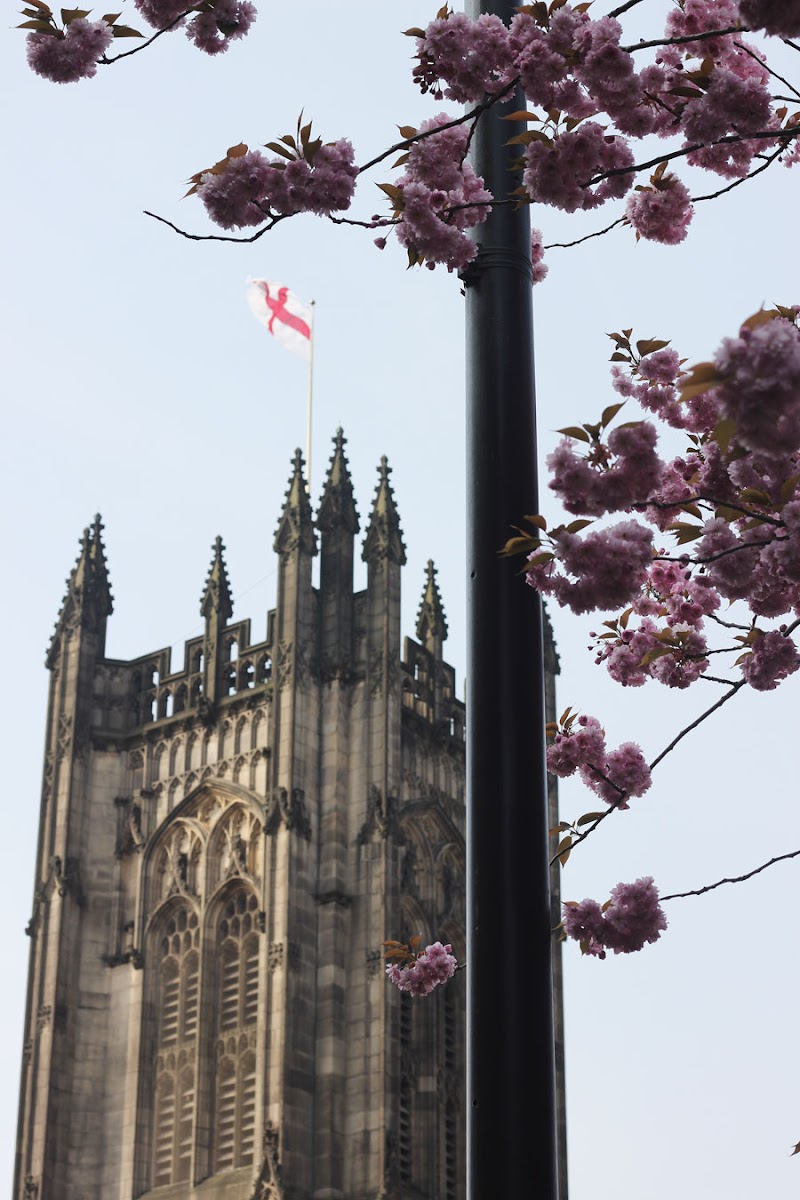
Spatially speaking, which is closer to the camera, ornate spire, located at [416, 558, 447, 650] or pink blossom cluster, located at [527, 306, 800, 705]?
pink blossom cluster, located at [527, 306, 800, 705]

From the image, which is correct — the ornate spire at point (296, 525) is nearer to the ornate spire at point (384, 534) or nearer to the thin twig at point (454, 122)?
the ornate spire at point (384, 534)

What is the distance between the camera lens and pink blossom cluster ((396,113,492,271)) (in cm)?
696

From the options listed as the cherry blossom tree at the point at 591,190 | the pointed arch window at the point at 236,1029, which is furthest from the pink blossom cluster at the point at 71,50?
the pointed arch window at the point at 236,1029

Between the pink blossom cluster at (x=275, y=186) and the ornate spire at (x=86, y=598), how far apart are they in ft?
134

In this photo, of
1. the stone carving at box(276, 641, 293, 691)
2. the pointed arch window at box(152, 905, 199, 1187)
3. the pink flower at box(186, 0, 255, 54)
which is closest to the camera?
the pink flower at box(186, 0, 255, 54)

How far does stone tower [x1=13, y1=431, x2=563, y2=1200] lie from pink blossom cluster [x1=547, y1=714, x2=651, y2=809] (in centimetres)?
3133

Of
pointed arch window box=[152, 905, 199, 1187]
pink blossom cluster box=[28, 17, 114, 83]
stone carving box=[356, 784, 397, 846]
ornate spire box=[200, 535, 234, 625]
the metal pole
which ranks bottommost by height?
the metal pole

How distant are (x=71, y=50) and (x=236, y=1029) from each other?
35.4m

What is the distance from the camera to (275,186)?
Result: 7.94 m

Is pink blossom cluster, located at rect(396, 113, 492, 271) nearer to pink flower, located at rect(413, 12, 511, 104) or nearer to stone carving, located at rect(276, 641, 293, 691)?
pink flower, located at rect(413, 12, 511, 104)

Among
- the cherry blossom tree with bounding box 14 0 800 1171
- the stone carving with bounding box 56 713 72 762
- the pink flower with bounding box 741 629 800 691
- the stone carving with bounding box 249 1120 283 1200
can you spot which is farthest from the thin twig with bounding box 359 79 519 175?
the stone carving with bounding box 56 713 72 762

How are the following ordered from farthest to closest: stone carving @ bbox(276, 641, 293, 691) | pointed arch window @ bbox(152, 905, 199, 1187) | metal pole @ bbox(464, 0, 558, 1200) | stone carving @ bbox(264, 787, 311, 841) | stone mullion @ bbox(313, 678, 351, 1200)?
1. stone carving @ bbox(276, 641, 293, 691)
2. pointed arch window @ bbox(152, 905, 199, 1187)
3. stone carving @ bbox(264, 787, 311, 841)
4. stone mullion @ bbox(313, 678, 351, 1200)
5. metal pole @ bbox(464, 0, 558, 1200)

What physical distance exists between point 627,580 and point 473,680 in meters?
1.21

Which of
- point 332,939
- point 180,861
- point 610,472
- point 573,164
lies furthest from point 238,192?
point 180,861
